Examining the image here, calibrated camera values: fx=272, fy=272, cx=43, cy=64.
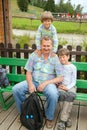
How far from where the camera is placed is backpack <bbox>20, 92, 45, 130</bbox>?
3885mm

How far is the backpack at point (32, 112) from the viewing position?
12.7ft

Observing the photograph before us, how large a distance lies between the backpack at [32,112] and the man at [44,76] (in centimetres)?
14

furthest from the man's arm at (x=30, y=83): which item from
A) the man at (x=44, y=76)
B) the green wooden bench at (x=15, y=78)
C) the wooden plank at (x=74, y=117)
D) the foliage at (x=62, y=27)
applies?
the foliage at (x=62, y=27)

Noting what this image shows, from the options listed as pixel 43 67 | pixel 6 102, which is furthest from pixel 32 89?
pixel 6 102

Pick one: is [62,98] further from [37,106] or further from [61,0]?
[61,0]

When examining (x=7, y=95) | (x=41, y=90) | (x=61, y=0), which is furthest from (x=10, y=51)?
(x=61, y=0)

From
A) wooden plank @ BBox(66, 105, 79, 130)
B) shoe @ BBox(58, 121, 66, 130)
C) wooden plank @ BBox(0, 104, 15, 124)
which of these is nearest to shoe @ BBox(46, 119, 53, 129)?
shoe @ BBox(58, 121, 66, 130)

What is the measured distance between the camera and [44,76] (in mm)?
4180

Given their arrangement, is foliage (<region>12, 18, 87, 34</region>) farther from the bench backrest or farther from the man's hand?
the man's hand

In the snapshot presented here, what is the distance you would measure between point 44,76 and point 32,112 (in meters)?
0.61

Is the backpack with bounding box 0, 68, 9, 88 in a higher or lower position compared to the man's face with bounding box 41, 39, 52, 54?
lower

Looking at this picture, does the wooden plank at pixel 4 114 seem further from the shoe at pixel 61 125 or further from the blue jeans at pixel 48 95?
the shoe at pixel 61 125

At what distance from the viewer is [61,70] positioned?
4113 millimetres

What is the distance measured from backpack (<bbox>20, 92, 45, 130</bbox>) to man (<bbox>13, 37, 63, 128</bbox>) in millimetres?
143
